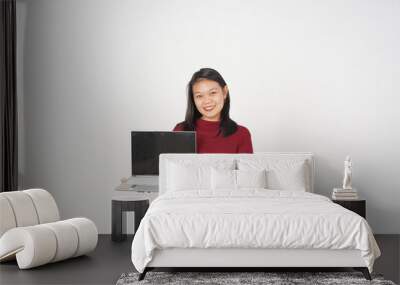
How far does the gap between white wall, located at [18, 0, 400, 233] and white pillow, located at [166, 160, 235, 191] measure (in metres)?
1.10

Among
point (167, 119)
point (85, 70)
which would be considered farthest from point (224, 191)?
point (85, 70)

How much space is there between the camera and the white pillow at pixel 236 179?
648 centimetres

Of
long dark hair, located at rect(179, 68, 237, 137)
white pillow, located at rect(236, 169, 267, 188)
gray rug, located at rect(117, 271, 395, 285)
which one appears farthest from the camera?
long dark hair, located at rect(179, 68, 237, 137)

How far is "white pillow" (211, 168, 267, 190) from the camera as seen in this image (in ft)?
21.3

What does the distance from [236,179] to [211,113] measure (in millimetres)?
1404

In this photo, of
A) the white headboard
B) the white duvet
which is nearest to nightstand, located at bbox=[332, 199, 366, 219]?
the white headboard

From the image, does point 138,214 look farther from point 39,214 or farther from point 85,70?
point 85,70

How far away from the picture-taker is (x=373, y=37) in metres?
7.72

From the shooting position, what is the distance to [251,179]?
6.49 metres

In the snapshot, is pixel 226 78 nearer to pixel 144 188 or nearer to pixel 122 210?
pixel 144 188

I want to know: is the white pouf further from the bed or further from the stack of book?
the stack of book

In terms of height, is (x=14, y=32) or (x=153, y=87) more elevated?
(x=14, y=32)

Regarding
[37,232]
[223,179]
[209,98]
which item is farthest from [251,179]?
[37,232]

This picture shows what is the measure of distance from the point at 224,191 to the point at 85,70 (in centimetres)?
261
